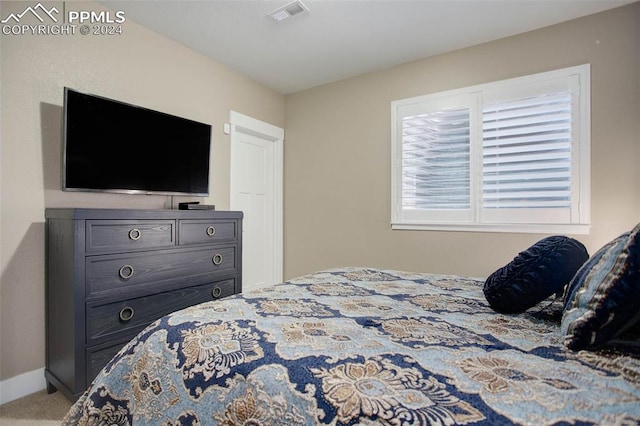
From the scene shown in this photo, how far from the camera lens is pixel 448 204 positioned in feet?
10.1

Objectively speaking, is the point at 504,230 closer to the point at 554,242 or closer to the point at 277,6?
the point at 554,242

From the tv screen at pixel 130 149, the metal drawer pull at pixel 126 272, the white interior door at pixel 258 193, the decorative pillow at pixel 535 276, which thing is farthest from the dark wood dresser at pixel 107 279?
the decorative pillow at pixel 535 276

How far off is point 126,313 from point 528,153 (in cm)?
315

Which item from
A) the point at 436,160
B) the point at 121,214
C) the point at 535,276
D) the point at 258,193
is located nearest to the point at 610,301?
the point at 535,276

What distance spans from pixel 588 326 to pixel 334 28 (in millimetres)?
2649

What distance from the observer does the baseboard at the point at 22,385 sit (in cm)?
192

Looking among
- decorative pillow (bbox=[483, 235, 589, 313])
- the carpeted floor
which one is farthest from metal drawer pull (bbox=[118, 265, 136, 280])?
decorative pillow (bbox=[483, 235, 589, 313])

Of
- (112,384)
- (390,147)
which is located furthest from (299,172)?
(112,384)

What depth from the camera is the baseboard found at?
75.7 inches

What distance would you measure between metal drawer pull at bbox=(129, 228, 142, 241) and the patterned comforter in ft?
3.76

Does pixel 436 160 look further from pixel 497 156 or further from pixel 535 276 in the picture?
pixel 535 276

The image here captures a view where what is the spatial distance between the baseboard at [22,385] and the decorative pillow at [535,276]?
2610 millimetres

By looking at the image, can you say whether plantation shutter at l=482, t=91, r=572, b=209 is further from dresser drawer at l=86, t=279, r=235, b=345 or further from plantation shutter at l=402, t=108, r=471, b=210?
dresser drawer at l=86, t=279, r=235, b=345

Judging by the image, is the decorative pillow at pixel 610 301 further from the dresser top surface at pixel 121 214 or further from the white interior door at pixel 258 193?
the white interior door at pixel 258 193
